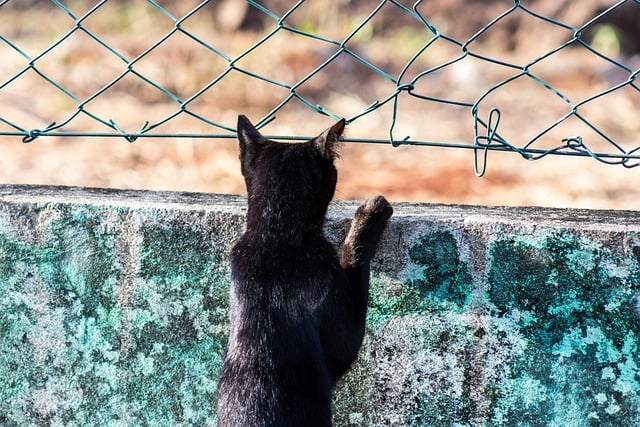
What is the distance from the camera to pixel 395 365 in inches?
89.4

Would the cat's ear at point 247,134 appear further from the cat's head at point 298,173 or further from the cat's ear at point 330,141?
the cat's ear at point 330,141

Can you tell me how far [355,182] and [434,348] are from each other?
101 inches

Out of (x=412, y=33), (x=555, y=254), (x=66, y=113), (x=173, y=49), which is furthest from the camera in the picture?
(x=412, y=33)

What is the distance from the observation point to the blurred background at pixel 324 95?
4746 mm

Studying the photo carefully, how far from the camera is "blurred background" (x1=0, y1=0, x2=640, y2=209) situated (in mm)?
4746

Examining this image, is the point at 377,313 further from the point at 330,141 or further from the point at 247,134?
the point at 247,134

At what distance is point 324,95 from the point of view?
22.2ft

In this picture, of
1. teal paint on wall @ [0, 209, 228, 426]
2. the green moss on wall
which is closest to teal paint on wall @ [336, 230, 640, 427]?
the green moss on wall

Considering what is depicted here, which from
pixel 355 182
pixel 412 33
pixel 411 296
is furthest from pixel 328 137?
pixel 412 33

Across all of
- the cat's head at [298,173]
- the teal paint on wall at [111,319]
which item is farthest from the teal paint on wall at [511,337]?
the teal paint on wall at [111,319]

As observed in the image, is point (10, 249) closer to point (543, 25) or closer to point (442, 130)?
point (442, 130)

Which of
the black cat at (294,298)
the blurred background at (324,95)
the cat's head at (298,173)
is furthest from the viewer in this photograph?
the blurred background at (324,95)

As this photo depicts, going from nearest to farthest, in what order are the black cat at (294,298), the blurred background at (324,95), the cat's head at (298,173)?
the black cat at (294,298) → the cat's head at (298,173) → the blurred background at (324,95)

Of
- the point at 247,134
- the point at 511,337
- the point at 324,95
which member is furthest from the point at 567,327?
the point at 324,95
